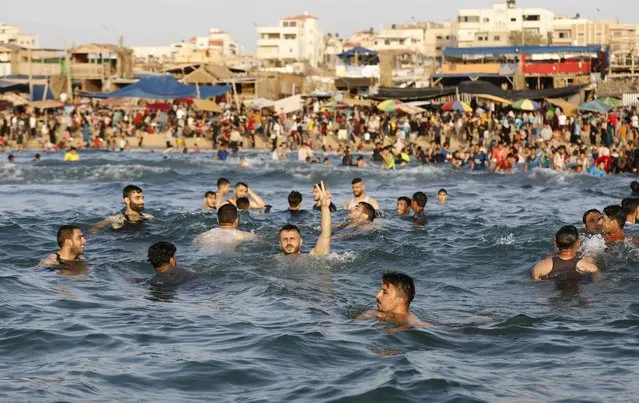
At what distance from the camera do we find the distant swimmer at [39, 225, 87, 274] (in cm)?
1138

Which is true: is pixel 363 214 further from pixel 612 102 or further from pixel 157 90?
pixel 157 90

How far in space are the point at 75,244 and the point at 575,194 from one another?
14.7m

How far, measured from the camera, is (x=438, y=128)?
40312 millimetres

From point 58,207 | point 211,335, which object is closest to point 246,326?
point 211,335

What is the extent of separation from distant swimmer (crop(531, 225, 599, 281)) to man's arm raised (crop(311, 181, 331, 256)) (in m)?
2.29

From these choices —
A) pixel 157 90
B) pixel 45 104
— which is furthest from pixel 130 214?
pixel 45 104

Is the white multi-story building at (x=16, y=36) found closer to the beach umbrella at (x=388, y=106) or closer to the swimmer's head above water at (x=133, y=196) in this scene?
the beach umbrella at (x=388, y=106)

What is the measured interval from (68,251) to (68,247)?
0.06 metres

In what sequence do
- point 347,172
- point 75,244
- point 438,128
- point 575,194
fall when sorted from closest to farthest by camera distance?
1. point 75,244
2. point 575,194
3. point 347,172
4. point 438,128

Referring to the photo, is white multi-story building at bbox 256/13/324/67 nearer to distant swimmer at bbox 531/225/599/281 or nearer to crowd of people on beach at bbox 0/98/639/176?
crowd of people on beach at bbox 0/98/639/176

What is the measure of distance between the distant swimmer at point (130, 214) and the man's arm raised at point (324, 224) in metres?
3.29

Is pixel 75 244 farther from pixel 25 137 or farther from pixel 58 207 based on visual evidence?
pixel 25 137

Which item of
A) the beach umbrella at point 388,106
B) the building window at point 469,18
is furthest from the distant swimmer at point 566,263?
the building window at point 469,18

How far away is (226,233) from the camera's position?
12.9 meters
